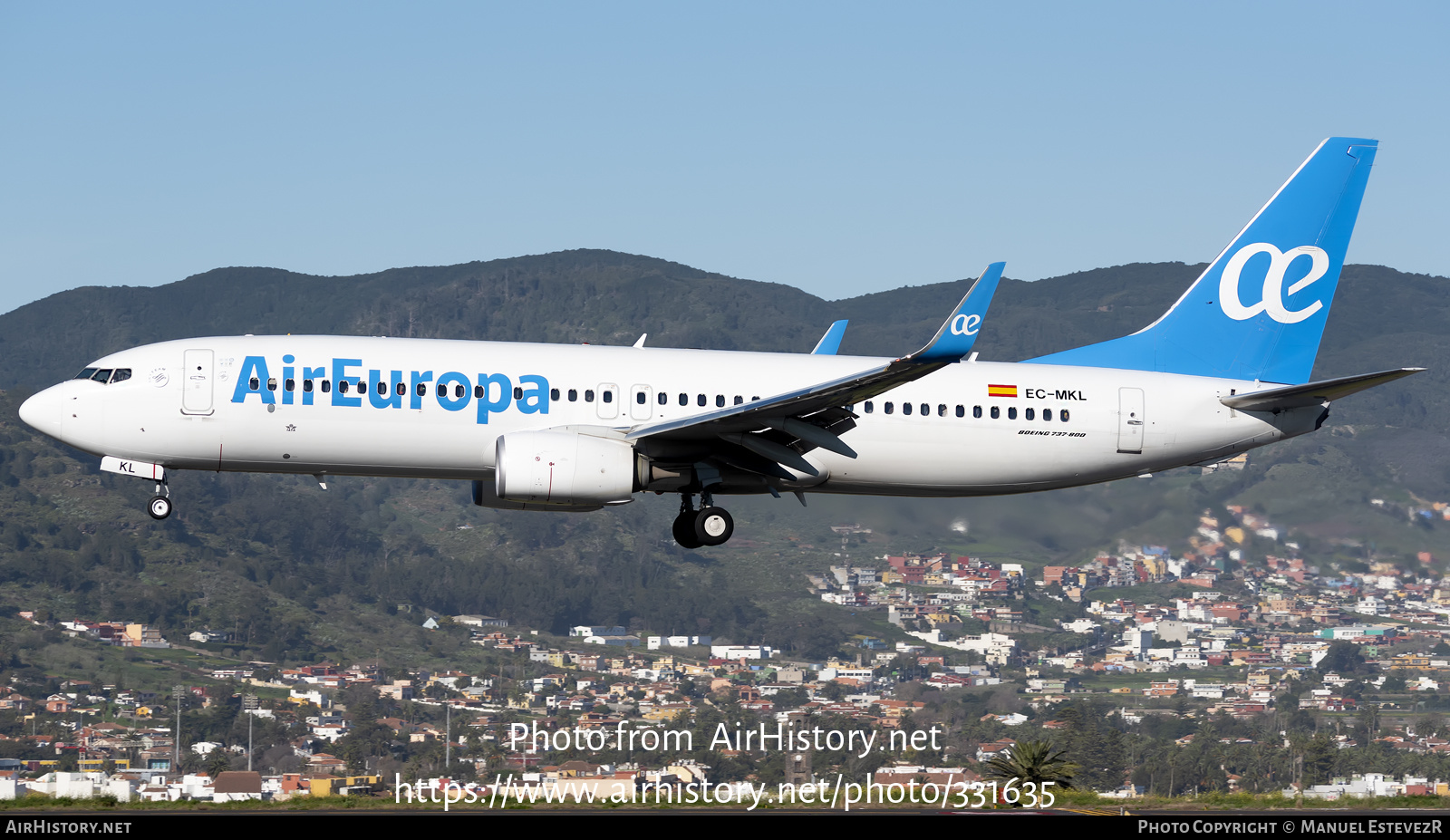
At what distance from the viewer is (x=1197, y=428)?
34344 mm

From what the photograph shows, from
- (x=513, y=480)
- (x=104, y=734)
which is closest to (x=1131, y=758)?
(x=513, y=480)

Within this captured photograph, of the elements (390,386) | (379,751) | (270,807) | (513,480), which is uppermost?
(390,386)

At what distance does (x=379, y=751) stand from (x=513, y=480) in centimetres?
8492

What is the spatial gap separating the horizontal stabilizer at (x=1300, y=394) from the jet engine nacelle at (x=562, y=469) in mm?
13825

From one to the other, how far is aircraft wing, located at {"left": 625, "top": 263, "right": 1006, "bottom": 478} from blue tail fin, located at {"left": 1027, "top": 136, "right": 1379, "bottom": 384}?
772 cm

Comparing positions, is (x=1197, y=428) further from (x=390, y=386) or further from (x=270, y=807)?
(x=270, y=807)

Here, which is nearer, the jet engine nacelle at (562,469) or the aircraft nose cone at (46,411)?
the jet engine nacelle at (562,469)

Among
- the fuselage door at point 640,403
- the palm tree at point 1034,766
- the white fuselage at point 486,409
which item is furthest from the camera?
the fuselage door at point 640,403

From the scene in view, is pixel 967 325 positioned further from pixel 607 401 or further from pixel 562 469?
pixel 562 469

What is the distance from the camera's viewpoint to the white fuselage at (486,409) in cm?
3000

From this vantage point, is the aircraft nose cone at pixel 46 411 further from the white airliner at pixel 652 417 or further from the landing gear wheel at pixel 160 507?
the landing gear wheel at pixel 160 507

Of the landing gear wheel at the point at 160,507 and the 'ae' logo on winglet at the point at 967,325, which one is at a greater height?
the 'ae' logo on winglet at the point at 967,325

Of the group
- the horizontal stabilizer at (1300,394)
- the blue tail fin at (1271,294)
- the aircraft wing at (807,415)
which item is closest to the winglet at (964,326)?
the aircraft wing at (807,415)

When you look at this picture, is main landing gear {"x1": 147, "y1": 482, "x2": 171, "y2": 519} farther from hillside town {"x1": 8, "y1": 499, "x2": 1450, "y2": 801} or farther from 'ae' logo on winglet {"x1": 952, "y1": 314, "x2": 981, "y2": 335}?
hillside town {"x1": 8, "y1": 499, "x2": 1450, "y2": 801}
